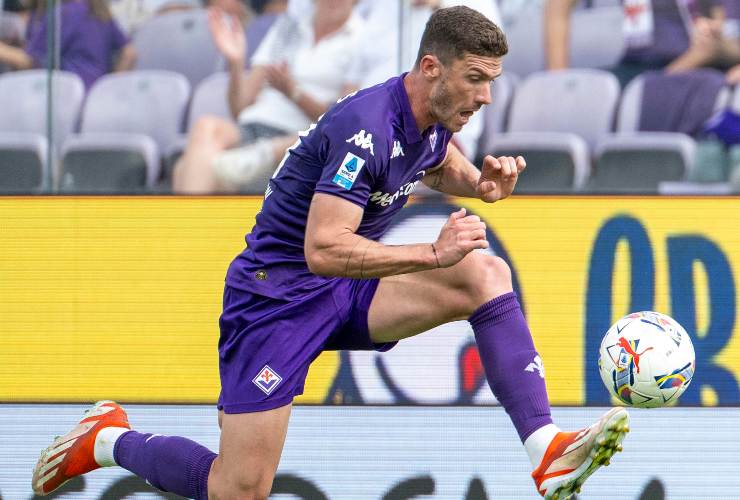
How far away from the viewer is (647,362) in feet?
12.2

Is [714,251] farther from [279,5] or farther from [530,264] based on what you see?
[279,5]

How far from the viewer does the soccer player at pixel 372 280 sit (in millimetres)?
3486

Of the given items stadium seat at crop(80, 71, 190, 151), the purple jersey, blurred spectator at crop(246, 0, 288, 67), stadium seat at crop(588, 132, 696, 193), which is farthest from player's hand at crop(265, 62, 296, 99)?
stadium seat at crop(588, 132, 696, 193)

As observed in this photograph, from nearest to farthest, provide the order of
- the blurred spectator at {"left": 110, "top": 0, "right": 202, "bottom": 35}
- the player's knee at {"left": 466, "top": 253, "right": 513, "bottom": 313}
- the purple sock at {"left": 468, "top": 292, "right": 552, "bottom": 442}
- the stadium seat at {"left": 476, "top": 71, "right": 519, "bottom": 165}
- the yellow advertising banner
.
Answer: the purple sock at {"left": 468, "top": 292, "right": 552, "bottom": 442}, the player's knee at {"left": 466, "top": 253, "right": 513, "bottom": 313}, the yellow advertising banner, the stadium seat at {"left": 476, "top": 71, "right": 519, "bottom": 165}, the blurred spectator at {"left": 110, "top": 0, "right": 202, "bottom": 35}

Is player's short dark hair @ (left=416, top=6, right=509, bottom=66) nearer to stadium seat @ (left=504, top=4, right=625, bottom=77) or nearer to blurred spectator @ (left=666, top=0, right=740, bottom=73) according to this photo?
stadium seat @ (left=504, top=4, right=625, bottom=77)

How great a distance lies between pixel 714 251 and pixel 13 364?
3245mm

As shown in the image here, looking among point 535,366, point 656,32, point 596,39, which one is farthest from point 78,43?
point 535,366

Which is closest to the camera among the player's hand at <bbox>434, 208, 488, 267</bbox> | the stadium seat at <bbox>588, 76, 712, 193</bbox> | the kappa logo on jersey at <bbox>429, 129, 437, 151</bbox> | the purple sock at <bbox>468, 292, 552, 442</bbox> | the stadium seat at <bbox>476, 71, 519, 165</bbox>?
the player's hand at <bbox>434, 208, 488, 267</bbox>

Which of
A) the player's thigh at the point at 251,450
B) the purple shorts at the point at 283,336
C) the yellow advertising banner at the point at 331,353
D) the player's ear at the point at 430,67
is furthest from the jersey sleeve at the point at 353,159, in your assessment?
the yellow advertising banner at the point at 331,353

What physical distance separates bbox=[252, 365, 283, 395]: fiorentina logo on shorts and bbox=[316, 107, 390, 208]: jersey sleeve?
0.78 metres

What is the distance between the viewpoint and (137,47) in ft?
17.8

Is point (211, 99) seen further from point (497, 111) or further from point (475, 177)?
point (475, 177)

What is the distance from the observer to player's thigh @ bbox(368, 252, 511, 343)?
3.73 m

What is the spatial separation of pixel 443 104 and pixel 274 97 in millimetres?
1805
